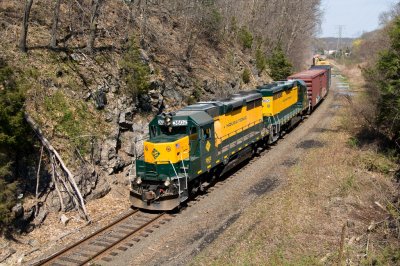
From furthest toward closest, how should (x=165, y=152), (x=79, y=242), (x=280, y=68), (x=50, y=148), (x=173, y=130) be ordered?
(x=280, y=68), (x=173, y=130), (x=50, y=148), (x=165, y=152), (x=79, y=242)

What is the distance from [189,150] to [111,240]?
4.82 m

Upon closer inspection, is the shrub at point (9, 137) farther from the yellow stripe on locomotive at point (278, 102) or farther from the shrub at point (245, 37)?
the shrub at point (245, 37)

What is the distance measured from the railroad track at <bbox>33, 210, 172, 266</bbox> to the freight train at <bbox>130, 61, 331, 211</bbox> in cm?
50

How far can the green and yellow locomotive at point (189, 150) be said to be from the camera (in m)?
15.2

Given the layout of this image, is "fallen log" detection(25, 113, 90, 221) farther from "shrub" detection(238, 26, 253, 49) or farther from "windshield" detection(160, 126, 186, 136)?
"shrub" detection(238, 26, 253, 49)

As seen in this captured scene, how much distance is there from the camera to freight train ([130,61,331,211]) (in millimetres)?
15203

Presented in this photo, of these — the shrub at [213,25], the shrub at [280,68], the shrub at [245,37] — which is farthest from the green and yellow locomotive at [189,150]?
the shrub at [280,68]

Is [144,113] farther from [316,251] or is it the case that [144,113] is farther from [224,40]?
[224,40]

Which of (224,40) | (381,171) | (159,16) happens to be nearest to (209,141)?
(381,171)

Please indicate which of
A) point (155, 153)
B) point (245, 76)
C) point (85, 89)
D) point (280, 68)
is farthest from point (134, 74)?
point (280, 68)

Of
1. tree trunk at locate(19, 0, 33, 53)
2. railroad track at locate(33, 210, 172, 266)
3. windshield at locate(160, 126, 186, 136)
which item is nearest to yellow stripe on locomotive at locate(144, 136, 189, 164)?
windshield at locate(160, 126, 186, 136)

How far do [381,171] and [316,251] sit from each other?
34.2 ft

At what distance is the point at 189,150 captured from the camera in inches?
635

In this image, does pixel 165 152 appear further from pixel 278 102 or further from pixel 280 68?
pixel 280 68
